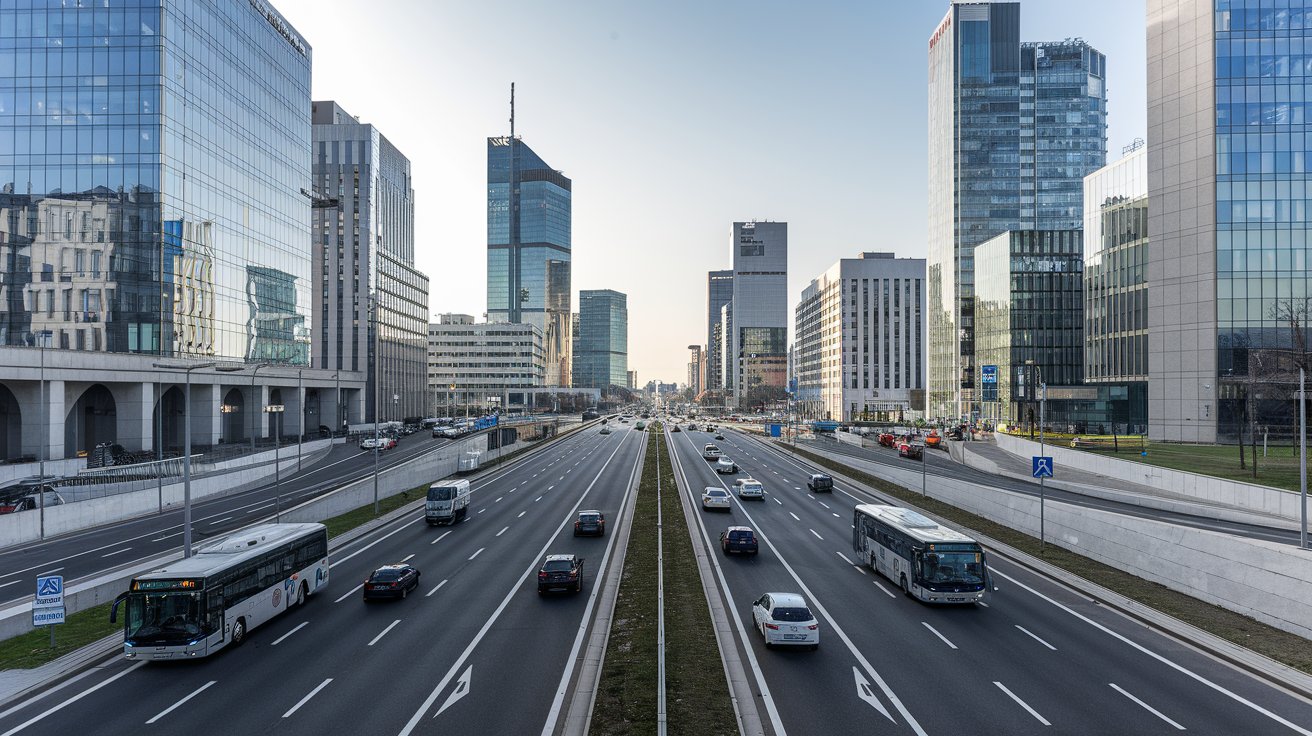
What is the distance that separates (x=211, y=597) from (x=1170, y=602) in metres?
34.1

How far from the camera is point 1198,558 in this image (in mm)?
24281

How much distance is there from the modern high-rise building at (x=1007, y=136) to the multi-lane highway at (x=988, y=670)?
125303mm

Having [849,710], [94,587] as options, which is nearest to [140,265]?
[94,587]

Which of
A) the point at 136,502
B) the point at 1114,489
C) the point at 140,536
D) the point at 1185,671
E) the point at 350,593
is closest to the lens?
the point at 1185,671

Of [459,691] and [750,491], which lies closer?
[459,691]

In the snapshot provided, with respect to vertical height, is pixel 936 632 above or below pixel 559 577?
below

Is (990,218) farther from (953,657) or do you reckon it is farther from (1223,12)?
(953,657)

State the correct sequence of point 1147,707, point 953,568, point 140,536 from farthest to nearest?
point 140,536
point 953,568
point 1147,707

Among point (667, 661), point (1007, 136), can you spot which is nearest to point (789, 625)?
point (667, 661)

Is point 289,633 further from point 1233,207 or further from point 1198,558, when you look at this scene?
point 1233,207

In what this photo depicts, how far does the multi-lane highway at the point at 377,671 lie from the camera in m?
15.3

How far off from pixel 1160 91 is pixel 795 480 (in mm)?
64215

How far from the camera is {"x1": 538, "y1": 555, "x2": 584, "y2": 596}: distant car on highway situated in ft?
83.1

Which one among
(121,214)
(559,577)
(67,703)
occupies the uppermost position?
(121,214)
